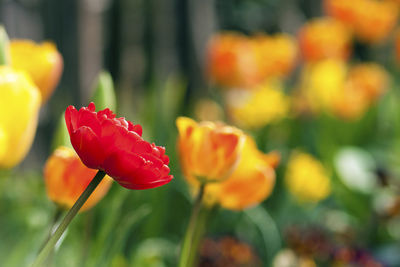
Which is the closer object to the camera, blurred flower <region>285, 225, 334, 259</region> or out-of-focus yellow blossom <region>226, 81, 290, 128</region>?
blurred flower <region>285, 225, 334, 259</region>

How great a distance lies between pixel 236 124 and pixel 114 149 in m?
1.46

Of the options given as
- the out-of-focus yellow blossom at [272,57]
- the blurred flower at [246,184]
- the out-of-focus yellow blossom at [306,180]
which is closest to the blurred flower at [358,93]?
the out-of-focus yellow blossom at [272,57]

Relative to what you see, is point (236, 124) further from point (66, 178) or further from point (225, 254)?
point (66, 178)

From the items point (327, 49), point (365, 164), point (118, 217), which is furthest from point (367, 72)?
point (118, 217)

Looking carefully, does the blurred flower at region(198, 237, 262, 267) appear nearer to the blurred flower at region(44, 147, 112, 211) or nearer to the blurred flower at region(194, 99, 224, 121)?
the blurred flower at region(44, 147, 112, 211)

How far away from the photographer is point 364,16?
97.5 inches

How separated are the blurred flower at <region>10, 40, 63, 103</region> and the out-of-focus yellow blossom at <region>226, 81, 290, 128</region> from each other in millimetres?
1249

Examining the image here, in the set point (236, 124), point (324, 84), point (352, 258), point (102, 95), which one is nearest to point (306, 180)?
point (236, 124)

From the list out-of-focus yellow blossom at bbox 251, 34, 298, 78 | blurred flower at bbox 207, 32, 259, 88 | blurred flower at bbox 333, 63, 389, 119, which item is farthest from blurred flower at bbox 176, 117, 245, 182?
blurred flower at bbox 333, 63, 389, 119

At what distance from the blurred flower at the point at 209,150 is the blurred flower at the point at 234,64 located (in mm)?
1265

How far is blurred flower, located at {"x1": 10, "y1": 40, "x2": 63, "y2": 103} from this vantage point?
2.33 ft

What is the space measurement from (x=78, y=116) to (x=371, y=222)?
41.6 inches

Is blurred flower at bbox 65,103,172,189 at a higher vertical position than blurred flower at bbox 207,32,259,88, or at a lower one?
higher

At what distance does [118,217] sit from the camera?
1186 millimetres
